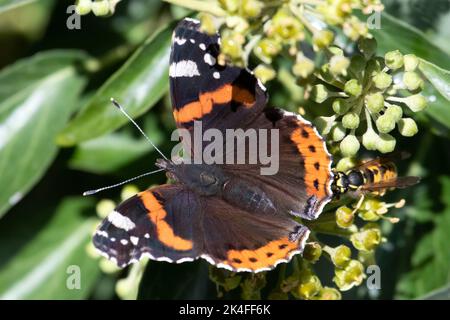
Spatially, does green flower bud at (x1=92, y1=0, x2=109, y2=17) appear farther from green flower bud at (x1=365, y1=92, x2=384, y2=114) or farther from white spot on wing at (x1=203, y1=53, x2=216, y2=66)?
green flower bud at (x1=365, y1=92, x2=384, y2=114)

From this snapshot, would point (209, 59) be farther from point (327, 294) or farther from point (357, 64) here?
point (327, 294)

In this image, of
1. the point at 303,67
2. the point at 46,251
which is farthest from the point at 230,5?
the point at 46,251

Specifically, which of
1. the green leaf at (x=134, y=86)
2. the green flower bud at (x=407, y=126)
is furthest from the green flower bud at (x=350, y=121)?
the green leaf at (x=134, y=86)

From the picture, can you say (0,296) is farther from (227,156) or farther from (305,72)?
(305,72)

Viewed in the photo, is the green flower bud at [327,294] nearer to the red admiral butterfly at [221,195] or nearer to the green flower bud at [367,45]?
the red admiral butterfly at [221,195]
